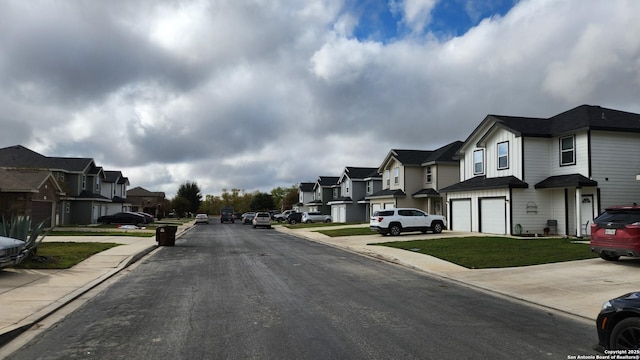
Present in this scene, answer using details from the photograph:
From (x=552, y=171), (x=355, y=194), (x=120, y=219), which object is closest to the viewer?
(x=552, y=171)

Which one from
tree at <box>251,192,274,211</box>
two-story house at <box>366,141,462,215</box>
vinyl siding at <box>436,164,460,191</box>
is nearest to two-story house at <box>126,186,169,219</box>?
tree at <box>251,192,274,211</box>

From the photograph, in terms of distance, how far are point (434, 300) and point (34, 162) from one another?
44292 mm

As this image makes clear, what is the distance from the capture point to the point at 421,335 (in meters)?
6.97

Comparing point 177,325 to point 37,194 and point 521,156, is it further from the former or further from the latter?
point 37,194

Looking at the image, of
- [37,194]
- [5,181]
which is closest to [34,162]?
[37,194]

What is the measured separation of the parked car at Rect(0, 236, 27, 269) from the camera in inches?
482

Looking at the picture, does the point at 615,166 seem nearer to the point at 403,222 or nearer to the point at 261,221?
the point at 403,222

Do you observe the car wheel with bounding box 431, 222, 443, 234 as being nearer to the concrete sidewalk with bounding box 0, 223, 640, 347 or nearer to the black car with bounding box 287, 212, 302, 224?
the concrete sidewalk with bounding box 0, 223, 640, 347

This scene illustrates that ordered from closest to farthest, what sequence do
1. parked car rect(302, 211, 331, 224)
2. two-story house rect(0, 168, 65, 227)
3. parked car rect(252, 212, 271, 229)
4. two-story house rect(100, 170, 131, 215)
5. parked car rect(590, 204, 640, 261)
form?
parked car rect(590, 204, 640, 261), two-story house rect(0, 168, 65, 227), parked car rect(252, 212, 271, 229), two-story house rect(100, 170, 131, 215), parked car rect(302, 211, 331, 224)

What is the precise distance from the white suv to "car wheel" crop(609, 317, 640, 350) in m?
23.9

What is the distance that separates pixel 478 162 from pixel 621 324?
26729 mm

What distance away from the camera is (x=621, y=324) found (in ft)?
18.2

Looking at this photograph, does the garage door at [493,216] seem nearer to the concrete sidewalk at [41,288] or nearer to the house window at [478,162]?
the house window at [478,162]

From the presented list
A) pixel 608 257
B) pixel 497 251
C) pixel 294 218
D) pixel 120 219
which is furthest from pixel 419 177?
pixel 120 219
